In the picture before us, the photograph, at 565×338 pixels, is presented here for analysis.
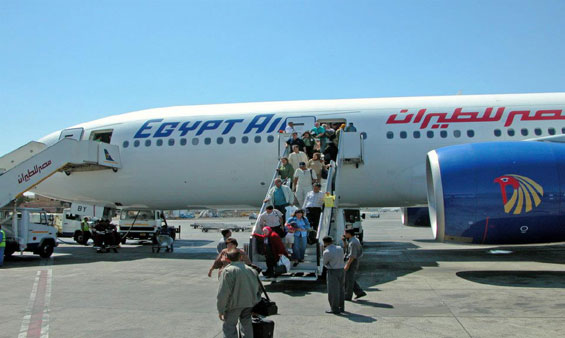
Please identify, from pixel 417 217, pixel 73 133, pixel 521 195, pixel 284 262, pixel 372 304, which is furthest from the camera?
pixel 417 217

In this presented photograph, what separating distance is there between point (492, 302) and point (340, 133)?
728 cm

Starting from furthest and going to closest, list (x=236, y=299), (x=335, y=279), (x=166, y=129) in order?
(x=166, y=129)
(x=335, y=279)
(x=236, y=299)

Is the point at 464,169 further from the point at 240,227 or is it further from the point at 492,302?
the point at 240,227

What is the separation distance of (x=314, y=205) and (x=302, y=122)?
499 cm

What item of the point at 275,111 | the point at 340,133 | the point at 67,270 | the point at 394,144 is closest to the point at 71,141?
the point at 67,270

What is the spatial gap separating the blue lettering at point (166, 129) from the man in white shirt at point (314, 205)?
6.71 m

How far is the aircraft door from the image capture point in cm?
1709

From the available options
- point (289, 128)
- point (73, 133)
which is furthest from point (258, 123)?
point (73, 133)

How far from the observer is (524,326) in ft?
21.0

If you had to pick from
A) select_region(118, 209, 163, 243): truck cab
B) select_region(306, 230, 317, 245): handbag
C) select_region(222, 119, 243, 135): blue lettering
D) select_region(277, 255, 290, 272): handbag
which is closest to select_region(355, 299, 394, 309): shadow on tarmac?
select_region(277, 255, 290, 272): handbag

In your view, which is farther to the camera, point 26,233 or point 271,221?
point 26,233

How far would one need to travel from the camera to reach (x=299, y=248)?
1012cm

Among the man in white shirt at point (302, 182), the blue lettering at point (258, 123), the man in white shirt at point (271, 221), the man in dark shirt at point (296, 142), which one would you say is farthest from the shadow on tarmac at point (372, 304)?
the blue lettering at point (258, 123)

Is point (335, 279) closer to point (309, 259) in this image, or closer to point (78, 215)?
point (309, 259)
